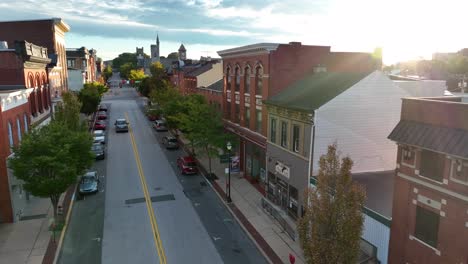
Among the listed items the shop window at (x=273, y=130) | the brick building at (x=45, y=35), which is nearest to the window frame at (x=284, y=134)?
the shop window at (x=273, y=130)

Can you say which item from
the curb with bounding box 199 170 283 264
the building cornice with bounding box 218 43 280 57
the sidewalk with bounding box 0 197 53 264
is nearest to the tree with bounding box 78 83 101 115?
the building cornice with bounding box 218 43 280 57

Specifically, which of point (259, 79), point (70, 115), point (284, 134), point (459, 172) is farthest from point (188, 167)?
point (459, 172)

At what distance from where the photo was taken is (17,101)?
25094 millimetres

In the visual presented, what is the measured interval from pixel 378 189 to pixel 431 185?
5.99 meters

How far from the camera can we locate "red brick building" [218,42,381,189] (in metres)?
26.3

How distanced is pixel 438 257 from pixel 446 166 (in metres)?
3.46

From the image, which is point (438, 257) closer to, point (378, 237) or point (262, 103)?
point (378, 237)

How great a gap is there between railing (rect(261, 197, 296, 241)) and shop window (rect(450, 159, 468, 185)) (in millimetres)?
9521

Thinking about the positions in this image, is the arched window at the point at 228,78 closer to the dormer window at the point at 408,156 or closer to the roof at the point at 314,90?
the roof at the point at 314,90

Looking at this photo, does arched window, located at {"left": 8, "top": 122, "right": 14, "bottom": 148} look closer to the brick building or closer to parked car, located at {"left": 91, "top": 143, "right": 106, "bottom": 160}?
parked car, located at {"left": 91, "top": 143, "right": 106, "bottom": 160}

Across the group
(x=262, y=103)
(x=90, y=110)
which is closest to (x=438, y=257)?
(x=262, y=103)

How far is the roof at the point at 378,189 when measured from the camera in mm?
17166

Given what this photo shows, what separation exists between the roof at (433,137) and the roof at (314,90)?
6.04m

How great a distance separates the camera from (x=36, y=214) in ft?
77.0
